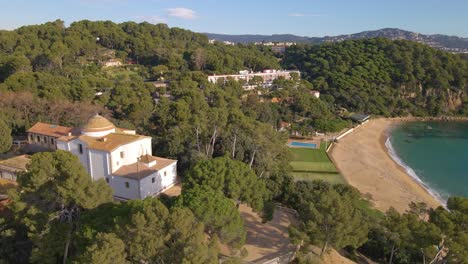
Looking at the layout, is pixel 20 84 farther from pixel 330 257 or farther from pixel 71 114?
pixel 330 257

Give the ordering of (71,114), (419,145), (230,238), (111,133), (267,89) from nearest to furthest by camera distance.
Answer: (230,238)
(111,133)
(71,114)
(419,145)
(267,89)

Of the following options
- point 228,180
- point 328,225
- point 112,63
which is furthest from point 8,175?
point 112,63

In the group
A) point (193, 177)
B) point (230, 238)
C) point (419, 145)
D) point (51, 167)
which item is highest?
point (51, 167)

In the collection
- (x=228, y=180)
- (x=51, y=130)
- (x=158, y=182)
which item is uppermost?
(x=51, y=130)

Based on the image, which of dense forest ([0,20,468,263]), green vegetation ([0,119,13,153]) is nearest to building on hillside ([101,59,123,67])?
dense forest ([0,20,468,263])

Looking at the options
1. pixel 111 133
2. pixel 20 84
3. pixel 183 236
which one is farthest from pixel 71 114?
pixel 183 236

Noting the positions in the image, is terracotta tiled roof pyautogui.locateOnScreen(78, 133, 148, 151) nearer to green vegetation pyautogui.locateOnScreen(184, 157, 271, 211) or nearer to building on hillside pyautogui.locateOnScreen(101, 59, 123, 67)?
green vegetation pyautogui.locateOnScreen(184, 157, 271, 211)

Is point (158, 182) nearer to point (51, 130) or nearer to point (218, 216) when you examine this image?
point (218, 216)
